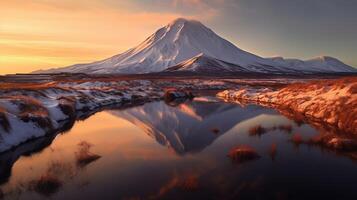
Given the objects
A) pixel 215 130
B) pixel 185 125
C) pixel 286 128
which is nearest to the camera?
pixel 286 128

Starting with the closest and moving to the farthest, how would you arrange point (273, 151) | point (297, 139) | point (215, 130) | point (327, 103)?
1. point (273, 151)
2. point (297, 139)
3. point (215, 130)
4. point (327, 103)

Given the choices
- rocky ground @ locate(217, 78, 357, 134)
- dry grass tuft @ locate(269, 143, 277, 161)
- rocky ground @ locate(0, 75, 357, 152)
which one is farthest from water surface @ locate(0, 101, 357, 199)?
rocky ground @ locate(217, 78, 357, 134)

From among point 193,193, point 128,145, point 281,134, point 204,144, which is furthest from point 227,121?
point 193,193

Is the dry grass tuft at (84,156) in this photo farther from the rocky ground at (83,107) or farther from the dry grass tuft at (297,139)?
the dry grass tuft at (297,139)

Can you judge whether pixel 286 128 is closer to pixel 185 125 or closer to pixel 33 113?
pixel 185 125

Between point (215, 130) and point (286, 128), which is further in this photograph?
point (215, 130)

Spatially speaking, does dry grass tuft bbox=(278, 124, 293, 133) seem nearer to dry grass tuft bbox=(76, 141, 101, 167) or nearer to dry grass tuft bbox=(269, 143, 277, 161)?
dry grass tuft bbox=(269, 143, 277, 161)

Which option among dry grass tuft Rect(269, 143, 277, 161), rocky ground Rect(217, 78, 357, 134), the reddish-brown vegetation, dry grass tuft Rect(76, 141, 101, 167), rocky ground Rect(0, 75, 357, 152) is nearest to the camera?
dry grass tuft Rect(76, 141, 101, 167)

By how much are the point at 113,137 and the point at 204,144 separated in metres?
9.90

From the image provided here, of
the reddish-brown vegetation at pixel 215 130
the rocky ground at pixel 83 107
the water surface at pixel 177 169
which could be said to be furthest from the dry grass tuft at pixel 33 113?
the reddish-brown vegetation at pixel 215 130

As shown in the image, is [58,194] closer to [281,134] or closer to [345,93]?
[281,134]

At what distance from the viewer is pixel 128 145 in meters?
28.7

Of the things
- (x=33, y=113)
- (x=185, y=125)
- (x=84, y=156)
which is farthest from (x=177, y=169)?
(x=33, y=113)

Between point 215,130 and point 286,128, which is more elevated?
point 286,128
